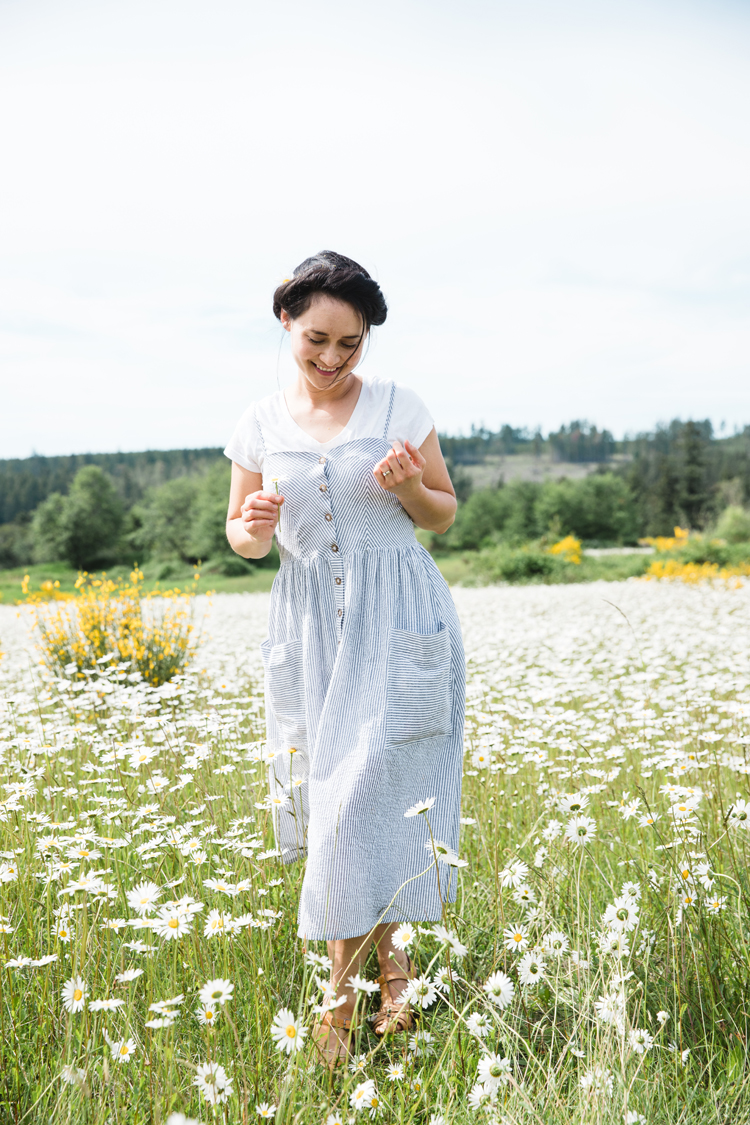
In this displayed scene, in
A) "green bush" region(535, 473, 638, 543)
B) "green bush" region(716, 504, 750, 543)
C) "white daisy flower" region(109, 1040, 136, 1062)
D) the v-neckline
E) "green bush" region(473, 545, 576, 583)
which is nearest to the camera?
"white daisy flower" region(109, 1040, 136, 1062)

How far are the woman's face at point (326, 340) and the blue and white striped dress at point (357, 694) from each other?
0.66 feet

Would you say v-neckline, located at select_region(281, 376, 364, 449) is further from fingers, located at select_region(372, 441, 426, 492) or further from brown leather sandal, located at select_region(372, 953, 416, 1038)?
brown leather sandal, located at select_region(372, 953, 416, 1038)

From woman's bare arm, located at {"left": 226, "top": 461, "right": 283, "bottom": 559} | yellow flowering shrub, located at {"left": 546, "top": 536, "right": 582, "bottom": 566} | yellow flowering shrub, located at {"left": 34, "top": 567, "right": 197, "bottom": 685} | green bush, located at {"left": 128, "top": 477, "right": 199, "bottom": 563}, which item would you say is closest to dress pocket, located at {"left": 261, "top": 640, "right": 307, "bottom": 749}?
woman's bare arm, located at {"left": 226, "top": 461, "right": 283, "bottom": 559}

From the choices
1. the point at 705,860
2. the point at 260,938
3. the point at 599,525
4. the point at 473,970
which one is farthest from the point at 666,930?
the point at 599,525

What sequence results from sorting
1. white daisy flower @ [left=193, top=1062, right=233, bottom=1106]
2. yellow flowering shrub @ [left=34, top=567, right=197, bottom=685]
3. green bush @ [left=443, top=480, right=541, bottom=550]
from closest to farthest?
white daisy flower @ [left=193, top=1062, right=233, bottom=1106] → yellow flowering shrub @ [left=34, top=567, right=197, bottom=685] → green bush @ [left=443, top=480, right=541, bottom=550]

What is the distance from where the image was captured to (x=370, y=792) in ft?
6.68

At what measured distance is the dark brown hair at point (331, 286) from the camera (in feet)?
7.30

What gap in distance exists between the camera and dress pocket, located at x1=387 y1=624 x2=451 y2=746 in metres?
2.11

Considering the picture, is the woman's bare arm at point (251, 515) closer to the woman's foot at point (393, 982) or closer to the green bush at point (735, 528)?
the woman's foot at point (393, 982)

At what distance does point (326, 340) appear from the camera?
2264mm

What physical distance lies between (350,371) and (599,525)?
63.4 m

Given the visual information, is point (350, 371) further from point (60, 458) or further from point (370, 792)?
point (60, 458)

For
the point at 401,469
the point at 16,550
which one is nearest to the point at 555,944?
the point at 401,469

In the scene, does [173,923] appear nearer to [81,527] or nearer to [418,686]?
[418,686]
